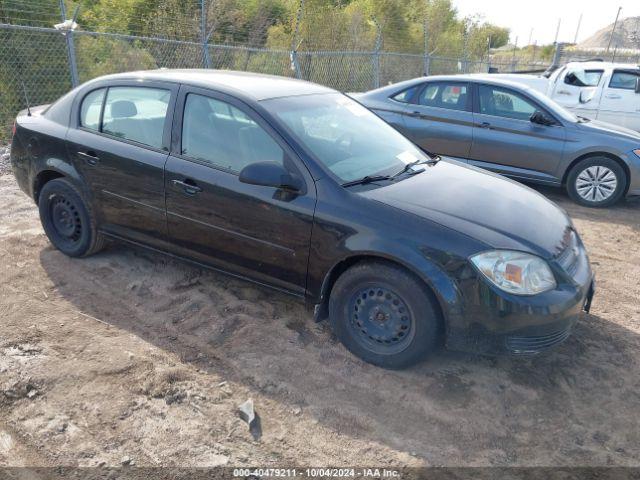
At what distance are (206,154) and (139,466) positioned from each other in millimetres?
2012

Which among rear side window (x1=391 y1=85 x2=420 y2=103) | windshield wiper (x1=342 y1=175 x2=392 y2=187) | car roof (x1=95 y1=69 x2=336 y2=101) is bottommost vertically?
windshield wiper (x1=342 y1=175 x2=392 y2=187)

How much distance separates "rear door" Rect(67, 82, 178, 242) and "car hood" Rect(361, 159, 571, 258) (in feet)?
5.24

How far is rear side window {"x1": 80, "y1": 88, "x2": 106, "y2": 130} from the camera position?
166 inches

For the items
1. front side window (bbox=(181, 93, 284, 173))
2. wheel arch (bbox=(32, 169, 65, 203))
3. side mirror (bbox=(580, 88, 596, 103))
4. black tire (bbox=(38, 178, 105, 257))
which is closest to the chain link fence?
wheel arch (bbox=(32, 169, 65, 203))

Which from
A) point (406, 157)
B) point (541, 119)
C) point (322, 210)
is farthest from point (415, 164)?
point (541, 119)

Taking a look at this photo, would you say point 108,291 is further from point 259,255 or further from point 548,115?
point 548,115

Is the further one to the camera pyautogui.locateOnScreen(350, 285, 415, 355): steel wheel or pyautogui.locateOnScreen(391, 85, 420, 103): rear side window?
pyautogui.locateOnScreen(391, 85, 420, 103): rear side window

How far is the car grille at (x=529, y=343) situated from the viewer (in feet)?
9.76

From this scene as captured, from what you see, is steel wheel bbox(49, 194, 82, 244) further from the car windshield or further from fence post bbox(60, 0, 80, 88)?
fence post bbox(60, 0, 80, 88)

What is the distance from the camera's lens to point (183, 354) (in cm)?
336

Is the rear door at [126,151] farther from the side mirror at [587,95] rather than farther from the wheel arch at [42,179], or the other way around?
the side mirror at [587,95]

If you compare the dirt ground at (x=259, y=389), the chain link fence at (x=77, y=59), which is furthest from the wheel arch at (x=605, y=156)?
the chain link fence at (x=77, y=59)

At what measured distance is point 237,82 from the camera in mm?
3857

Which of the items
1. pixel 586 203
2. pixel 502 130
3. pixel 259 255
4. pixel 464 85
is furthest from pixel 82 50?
pixel 586 203
